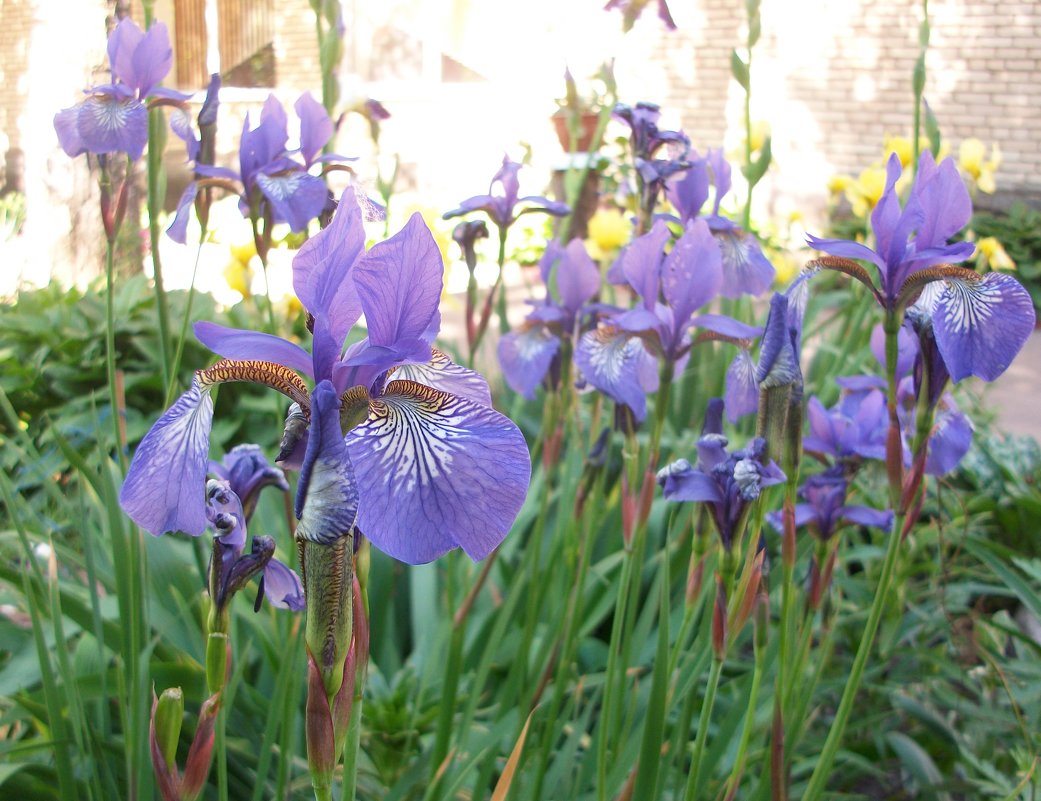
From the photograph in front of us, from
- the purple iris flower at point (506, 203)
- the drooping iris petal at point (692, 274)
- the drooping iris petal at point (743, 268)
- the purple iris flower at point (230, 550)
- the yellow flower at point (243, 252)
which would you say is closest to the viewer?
the purple iris flower at point (230, 550)

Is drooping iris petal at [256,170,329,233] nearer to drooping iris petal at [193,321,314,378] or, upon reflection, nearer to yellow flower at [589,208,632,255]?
drooping iris petal at [193,321,314,378]

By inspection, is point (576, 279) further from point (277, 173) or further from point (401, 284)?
point (401, 284)

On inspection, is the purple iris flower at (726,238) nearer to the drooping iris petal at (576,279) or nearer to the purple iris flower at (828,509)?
the drooping iris petal at (576,279)

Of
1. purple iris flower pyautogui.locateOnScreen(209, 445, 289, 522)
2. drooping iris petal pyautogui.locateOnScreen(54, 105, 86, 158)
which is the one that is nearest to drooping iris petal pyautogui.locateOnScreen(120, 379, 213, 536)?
purple iris flower pyautogui.locateOnScreen(209, 445, 289, 522)

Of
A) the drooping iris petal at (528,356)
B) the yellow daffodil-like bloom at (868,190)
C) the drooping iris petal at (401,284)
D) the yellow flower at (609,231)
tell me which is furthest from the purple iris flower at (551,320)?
the yellow daffodil-like bloom at (868,190)

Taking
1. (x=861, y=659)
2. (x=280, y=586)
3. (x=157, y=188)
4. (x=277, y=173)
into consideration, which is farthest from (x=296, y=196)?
(x=861, y=659)

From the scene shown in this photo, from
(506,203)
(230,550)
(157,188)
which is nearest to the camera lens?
(230,550)
